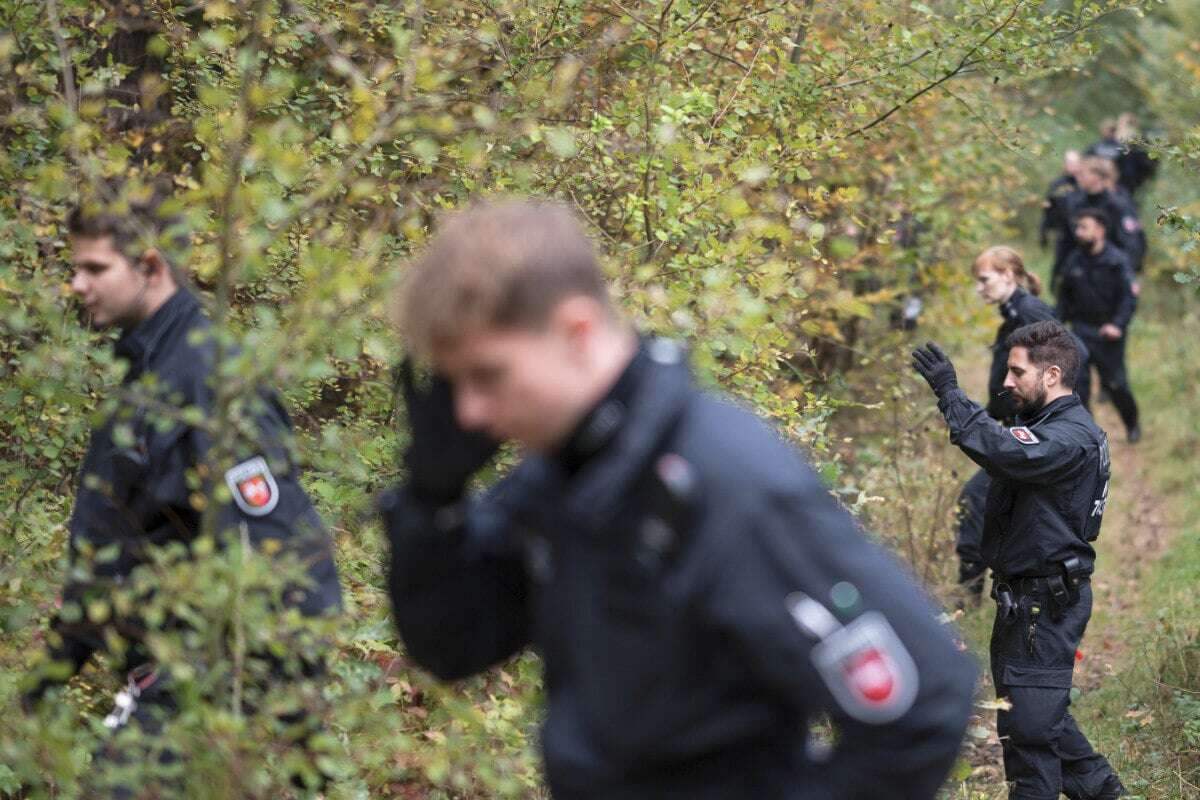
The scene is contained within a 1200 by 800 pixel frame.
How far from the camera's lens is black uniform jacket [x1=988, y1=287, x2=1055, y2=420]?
7.82m

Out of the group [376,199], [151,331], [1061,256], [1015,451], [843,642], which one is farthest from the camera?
[1061,256]

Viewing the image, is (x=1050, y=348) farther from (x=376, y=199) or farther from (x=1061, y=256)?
(x=1061, y=256)

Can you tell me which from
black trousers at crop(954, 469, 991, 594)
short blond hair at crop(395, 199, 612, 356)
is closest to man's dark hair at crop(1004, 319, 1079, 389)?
black trousers at crop(954, 469, 991, 594)

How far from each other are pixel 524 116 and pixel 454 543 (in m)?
2.65

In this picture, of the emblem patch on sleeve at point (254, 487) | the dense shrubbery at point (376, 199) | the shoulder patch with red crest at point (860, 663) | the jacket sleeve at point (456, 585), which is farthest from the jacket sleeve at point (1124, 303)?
the shoulder patch with red crest at point (860, 663)

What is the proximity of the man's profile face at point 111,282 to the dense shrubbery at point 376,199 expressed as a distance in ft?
0.47

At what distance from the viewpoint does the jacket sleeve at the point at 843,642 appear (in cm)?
200

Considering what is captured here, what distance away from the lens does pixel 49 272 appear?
450 centimetres

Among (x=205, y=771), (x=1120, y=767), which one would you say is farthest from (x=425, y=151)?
(x=1120, y=767)

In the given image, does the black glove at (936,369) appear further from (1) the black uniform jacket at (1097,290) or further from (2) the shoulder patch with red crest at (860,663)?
(1) the black uniform jacket at (1097,290)

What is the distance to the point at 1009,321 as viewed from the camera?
314 inches

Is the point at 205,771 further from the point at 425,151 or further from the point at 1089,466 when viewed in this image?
the point at 1089,466

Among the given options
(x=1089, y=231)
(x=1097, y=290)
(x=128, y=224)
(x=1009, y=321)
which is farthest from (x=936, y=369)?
(x=1097, y=290)

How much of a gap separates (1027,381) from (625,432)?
4166mm
